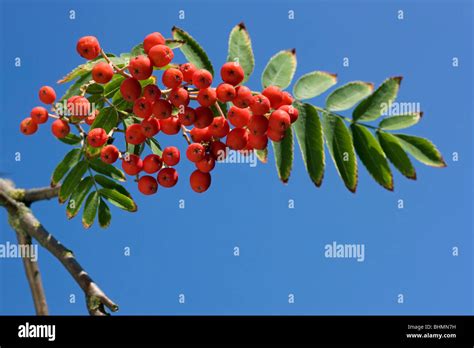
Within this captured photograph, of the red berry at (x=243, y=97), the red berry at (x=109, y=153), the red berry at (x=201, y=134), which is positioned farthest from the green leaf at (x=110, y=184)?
the red berry at (x=243, y=97)

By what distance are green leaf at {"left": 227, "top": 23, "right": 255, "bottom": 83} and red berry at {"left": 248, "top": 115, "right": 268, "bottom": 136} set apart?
0.93ft

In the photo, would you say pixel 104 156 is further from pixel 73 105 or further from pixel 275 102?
pixel 275 102

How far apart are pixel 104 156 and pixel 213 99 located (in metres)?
0.77

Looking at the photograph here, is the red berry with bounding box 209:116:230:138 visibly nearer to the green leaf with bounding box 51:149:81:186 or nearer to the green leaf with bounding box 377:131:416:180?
the green leaf with bounding box 377:131:416:180

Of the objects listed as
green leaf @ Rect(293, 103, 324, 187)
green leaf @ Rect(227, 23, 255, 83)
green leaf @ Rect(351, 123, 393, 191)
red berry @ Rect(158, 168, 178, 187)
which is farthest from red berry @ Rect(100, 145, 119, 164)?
green leaf @ Rect(351, 123, 393, 191)

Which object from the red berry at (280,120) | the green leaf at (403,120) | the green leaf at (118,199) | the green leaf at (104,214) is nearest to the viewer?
the red berry at (280,120)

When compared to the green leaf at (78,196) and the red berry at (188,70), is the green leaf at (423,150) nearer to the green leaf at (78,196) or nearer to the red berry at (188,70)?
the red berry at (188,70)

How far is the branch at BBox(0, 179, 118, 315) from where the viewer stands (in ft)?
10.8

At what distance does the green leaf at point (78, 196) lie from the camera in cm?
375

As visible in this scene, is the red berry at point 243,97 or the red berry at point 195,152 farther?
the red berry at point 195,152

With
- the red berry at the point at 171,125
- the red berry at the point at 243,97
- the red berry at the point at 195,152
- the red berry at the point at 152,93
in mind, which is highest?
the red berry at the point at 152,93

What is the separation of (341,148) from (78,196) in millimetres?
1791

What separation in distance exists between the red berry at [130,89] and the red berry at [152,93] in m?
0.05
